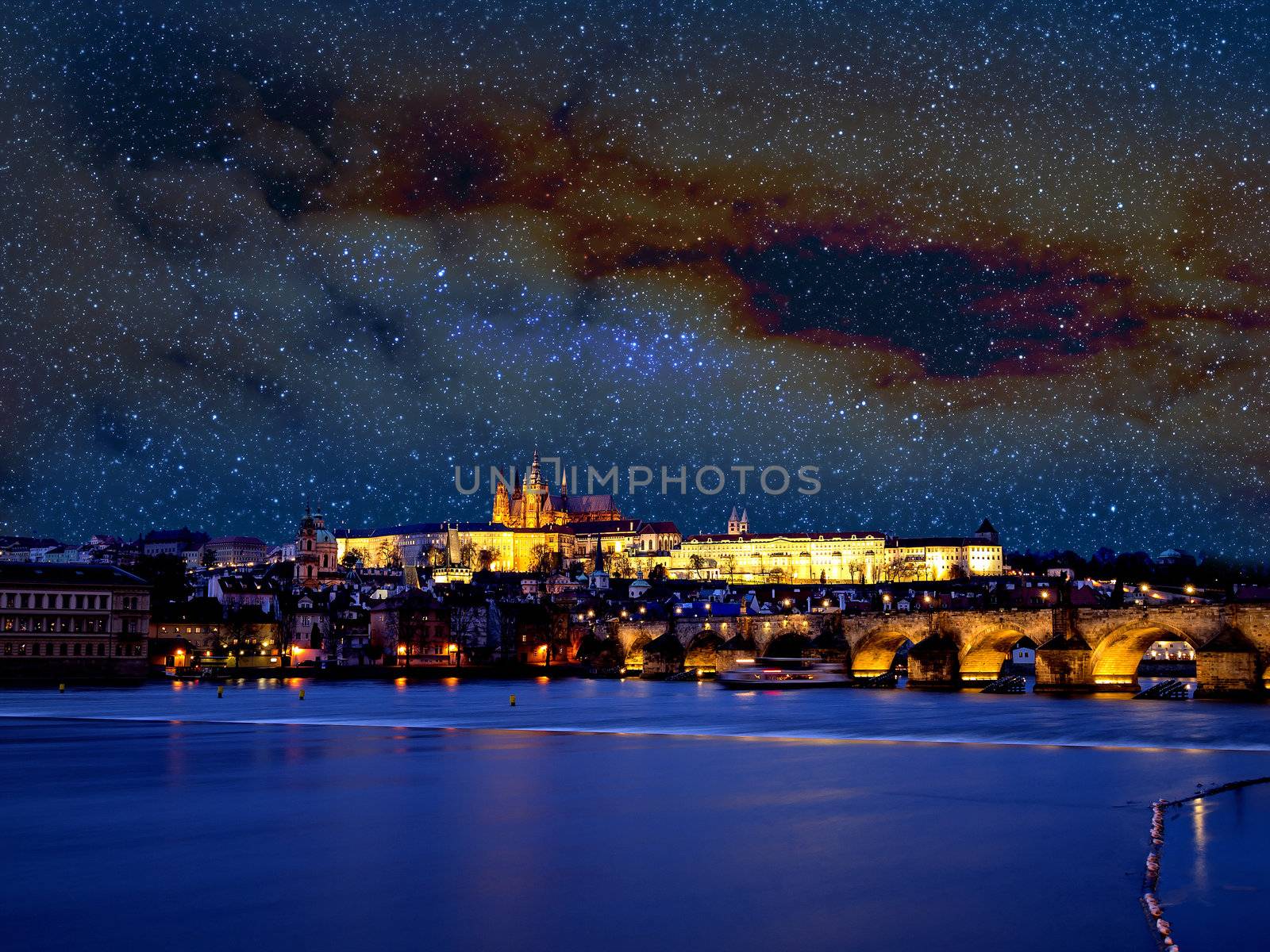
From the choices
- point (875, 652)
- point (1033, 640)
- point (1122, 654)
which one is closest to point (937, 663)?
point (1033, 640)

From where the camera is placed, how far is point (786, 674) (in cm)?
8075

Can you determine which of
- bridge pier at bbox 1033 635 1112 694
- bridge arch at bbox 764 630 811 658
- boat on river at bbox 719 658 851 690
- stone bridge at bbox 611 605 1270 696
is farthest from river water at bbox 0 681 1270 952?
bridge arch at bbox 764 630 811 658

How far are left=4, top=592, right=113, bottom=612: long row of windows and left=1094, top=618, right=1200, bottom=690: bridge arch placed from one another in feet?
204

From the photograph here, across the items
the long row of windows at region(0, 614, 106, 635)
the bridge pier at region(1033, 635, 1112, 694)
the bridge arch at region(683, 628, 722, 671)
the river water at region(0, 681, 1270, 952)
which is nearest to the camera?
the river water at region(0, 681, 1270, 952)

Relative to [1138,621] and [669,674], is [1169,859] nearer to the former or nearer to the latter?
[1138,621]

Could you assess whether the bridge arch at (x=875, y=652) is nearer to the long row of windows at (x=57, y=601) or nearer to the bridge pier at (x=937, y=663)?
the bridge pier at (x=937, y=663)

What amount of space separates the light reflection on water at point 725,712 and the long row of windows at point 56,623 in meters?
9.13

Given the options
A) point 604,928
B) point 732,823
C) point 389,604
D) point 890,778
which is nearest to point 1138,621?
point 890,778

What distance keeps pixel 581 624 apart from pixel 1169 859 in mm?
114610

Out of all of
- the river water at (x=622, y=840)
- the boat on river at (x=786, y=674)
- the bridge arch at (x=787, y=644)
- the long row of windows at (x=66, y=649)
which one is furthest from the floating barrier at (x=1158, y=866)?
the long row of windows at (x=66, y=649)

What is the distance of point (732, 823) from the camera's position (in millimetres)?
Answer: 18562

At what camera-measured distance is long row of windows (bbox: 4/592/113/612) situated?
8094 centimetres

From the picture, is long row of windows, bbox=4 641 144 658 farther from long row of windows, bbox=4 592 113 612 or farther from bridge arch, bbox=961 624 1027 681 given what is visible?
bridge arch, bbox=961 624 1027 681

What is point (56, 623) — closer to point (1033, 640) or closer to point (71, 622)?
point (71, 622)
